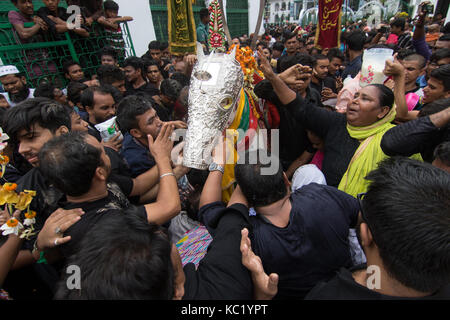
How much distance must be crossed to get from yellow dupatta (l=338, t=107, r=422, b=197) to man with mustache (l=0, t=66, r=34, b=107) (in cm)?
436

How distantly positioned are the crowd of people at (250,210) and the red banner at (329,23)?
1.97m

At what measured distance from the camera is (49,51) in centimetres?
476

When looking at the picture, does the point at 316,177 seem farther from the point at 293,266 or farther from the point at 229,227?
the point at 229,227

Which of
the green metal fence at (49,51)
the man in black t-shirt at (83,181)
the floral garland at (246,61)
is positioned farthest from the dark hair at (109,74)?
the man in black t-shirt at (83,181)

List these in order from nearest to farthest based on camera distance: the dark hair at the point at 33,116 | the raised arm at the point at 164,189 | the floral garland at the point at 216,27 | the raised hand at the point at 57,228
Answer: the raised hand at the point at 57,228 < the raised arm at the point at 164,189 < the dark hair at the point at 33,116 < the floral garland at the point at 216,27

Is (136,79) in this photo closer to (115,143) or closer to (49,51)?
(49,51)

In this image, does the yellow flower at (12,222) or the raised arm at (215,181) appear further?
the raised arm at (215,181)

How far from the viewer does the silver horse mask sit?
1.52m

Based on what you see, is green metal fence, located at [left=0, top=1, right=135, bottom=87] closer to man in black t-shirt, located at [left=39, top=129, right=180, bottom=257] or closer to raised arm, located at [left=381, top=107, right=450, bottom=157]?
man in black t-shirt, located at [left=39, top=129, right=180, bottom=257]

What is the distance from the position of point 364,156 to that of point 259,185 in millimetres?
1029

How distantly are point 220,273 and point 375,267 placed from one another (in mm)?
630

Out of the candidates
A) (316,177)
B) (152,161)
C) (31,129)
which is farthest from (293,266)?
(31,129)

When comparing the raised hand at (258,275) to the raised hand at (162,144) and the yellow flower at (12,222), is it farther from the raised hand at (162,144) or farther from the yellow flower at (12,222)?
the yellow flower at (12,222)

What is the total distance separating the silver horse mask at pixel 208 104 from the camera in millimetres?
1518
